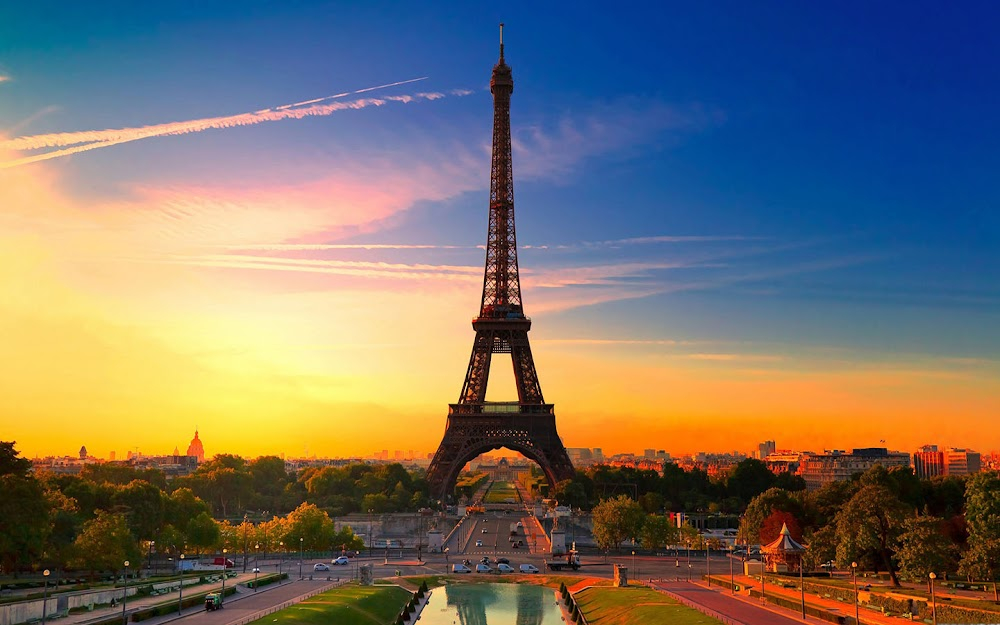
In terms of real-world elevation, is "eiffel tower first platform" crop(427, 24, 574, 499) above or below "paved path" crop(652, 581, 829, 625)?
above

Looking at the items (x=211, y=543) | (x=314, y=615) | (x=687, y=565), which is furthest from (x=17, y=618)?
(x=687, y=565)

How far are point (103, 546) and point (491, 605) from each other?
95.4 feet

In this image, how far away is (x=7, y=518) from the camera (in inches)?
2340

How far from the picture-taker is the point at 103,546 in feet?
222

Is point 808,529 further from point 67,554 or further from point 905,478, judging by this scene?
point 67,554

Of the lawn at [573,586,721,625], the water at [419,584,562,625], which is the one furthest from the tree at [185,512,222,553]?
the lawn at [573,586,721,625]

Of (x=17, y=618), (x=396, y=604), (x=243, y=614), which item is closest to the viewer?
(x=17, y=618)

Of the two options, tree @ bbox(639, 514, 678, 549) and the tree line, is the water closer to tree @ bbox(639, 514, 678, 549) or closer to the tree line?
the tree line

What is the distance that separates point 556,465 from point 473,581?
166 ft

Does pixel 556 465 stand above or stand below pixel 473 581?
above

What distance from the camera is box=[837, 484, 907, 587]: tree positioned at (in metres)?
62.9

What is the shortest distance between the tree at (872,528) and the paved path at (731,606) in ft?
29.8

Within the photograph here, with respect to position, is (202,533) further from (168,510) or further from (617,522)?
(617,522)

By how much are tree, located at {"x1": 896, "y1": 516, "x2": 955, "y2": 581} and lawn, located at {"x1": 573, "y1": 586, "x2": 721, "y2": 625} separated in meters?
14.5
